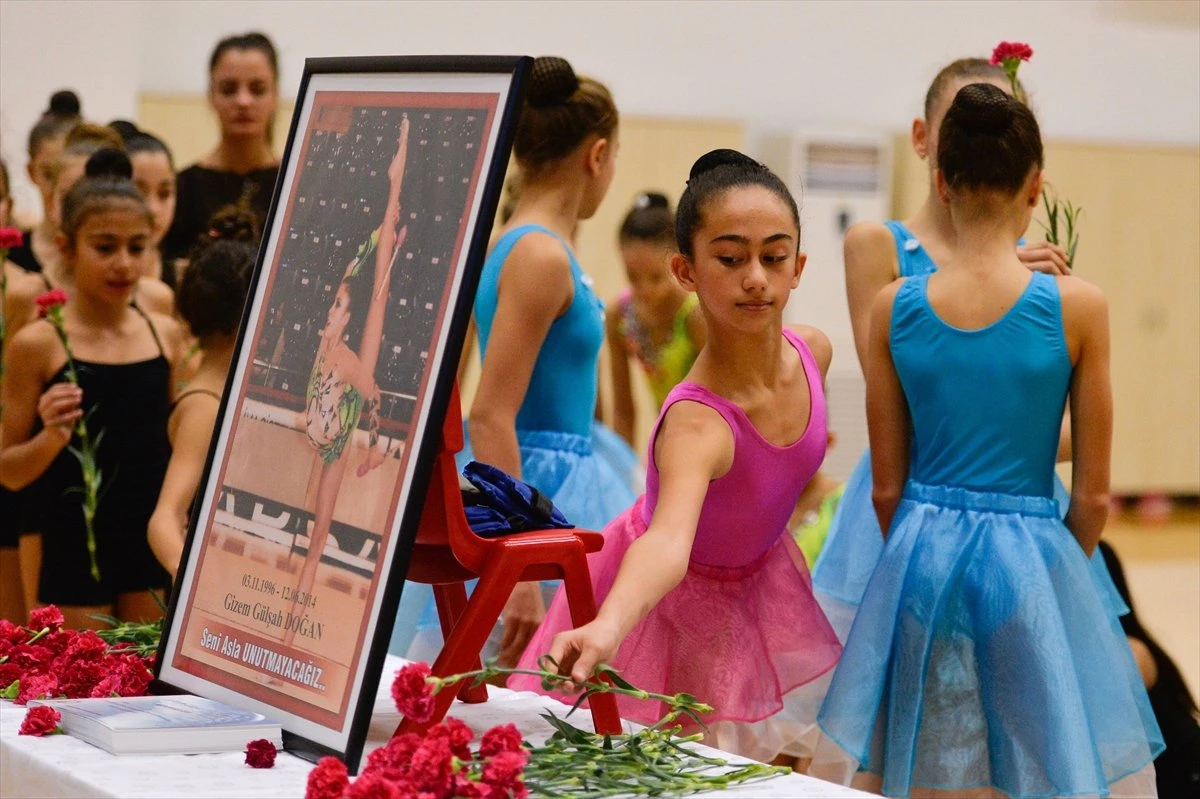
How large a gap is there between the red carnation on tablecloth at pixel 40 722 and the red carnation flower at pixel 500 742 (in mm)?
484

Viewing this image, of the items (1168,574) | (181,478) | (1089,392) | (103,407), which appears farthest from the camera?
(1168,574)

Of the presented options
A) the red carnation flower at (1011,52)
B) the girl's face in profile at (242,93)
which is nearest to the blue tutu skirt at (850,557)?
the red carnation flower at (1011,52)

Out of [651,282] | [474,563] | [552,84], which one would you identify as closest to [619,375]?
[651,282]

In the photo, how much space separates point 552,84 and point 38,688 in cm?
146

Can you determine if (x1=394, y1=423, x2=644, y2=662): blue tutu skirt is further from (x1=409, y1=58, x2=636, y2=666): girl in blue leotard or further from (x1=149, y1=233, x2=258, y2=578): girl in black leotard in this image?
(x1=149, y1=233, x2=258, y2=578): girl in black leotard

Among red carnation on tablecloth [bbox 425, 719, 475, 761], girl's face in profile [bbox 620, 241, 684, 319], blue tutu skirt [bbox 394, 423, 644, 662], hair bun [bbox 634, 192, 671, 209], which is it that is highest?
hair bun [bbox 634, 192, 671, 209]

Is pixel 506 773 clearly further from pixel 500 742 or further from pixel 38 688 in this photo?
pixel 38 688

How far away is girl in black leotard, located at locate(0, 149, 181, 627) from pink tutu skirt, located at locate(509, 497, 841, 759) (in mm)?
1422

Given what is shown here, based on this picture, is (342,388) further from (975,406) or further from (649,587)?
(975,406)

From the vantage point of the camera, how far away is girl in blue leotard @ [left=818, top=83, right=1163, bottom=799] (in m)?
2.19

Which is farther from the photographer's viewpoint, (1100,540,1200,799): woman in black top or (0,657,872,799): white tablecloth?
(1100,540,1200,799): woman in black top

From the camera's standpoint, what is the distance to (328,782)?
3.90ft

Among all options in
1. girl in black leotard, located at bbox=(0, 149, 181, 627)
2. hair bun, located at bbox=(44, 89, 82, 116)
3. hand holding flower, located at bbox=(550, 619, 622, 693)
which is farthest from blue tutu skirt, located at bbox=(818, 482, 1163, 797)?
hair bun, located at bbox=(44, 89, 82, 116)

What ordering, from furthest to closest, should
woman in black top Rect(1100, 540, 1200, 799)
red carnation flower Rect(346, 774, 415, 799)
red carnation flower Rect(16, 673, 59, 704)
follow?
1. woman in black top Rect(1100, 540, 1200, 799)
2. red carnation flower Rect(16, 673, 59, 704)
3. red carnation flower Rect(346, 774, 415, 799)
